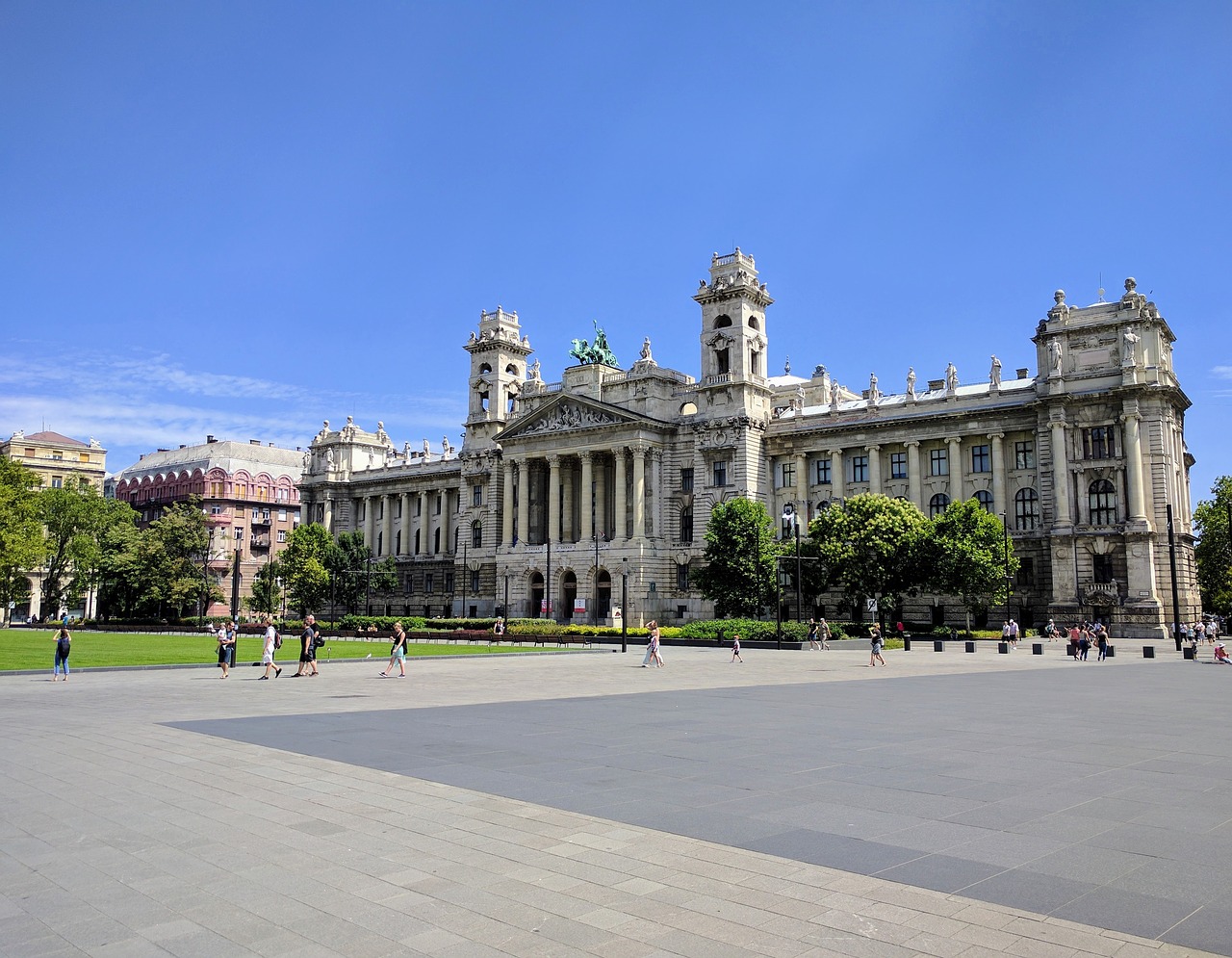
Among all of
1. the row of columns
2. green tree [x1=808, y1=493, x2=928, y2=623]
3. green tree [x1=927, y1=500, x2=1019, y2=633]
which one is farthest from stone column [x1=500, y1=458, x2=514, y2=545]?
green tree [x1=927, y1=500, x2=1019, y2=633]

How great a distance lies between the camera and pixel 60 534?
96.4 meters

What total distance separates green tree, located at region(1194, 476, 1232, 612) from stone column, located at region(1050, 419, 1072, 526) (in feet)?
87.9

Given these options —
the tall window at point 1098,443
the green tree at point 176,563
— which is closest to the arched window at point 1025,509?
the tall window at point 1098,443

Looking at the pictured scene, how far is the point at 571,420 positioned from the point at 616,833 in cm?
8259

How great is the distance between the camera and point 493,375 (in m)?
104

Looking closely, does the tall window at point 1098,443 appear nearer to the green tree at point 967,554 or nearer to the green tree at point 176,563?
the green tree at point 967,554

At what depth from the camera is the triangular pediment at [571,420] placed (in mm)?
87688

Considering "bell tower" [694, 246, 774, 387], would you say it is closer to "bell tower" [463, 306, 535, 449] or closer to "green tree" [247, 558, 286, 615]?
"bell tower" [463, 306, 535, 449]

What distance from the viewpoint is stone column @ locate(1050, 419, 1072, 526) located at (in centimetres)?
6975

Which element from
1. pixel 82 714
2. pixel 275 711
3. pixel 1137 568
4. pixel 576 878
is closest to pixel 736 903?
pixel 576 878

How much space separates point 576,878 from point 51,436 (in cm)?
13623

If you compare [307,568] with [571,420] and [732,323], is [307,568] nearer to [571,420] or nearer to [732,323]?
[571,420]

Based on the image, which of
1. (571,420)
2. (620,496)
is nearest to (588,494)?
(620,496)

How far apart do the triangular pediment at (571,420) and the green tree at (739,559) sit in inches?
678
